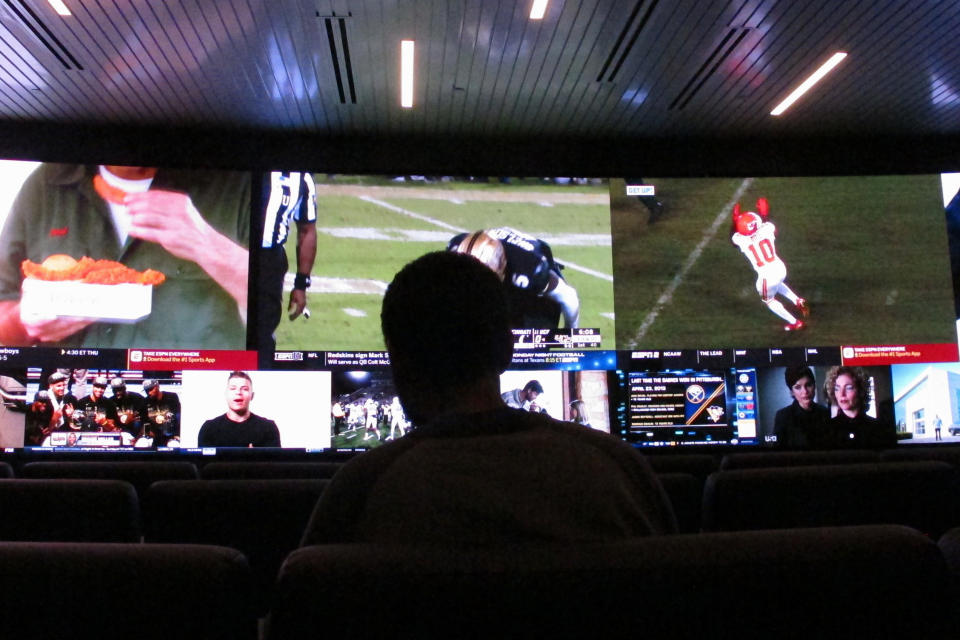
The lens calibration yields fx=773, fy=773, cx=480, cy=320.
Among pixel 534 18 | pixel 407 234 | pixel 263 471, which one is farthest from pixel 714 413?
pixel 263 471

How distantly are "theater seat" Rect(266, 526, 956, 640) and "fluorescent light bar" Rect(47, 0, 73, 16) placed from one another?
5.10m

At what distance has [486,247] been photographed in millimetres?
6766

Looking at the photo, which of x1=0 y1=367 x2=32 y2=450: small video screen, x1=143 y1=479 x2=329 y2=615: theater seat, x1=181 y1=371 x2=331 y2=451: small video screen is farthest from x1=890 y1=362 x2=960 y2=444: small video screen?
x1=0 y1=367 x2=32 y2=450: small video screen

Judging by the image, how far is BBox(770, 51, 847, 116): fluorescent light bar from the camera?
5535mm

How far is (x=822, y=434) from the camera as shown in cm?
665

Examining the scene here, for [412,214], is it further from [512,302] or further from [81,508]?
[81,508]

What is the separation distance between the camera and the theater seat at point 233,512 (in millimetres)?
1902

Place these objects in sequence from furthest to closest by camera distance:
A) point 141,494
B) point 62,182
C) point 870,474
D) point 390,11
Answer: point 62,182 → point 390,11 → point 141,494 → point 870,474

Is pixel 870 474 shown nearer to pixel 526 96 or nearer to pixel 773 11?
pixel 773 11

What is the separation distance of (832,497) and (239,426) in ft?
17.3

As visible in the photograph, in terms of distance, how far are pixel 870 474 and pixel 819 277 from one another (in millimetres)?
5438

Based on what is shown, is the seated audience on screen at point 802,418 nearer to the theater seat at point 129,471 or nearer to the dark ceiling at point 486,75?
the dark ceiling at point 486,75

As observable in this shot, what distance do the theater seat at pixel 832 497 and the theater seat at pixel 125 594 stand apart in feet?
4.48

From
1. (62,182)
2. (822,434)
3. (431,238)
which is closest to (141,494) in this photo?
(431,238)
